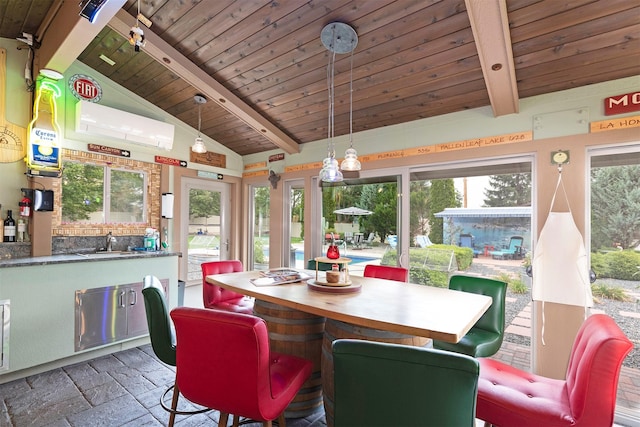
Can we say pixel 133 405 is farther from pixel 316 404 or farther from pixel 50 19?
pixel 50 19

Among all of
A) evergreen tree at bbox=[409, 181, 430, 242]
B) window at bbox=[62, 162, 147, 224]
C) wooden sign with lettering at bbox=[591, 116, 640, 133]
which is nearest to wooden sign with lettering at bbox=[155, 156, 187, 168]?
window at bbox=[62, 162, 147, 224]

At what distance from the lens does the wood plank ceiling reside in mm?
2189

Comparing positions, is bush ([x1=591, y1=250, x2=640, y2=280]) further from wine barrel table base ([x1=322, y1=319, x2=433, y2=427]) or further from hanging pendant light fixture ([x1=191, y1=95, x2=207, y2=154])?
hanging pendant light fixture ([x1=191, y1=95, x2=207, y2=154])

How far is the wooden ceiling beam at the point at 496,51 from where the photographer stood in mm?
2016

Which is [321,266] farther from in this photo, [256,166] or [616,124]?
[616,124]

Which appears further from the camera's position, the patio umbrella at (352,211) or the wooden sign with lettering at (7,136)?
→ the patio umbrella at (352,211)

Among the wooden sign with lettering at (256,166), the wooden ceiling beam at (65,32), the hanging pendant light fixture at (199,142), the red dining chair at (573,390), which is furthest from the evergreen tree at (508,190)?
the wooden ceiling beam at (65,32)

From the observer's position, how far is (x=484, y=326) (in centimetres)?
233

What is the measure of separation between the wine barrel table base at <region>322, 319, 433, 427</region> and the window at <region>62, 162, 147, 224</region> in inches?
138

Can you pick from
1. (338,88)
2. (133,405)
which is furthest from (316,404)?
(338,88)

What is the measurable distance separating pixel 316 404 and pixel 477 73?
2948 mm

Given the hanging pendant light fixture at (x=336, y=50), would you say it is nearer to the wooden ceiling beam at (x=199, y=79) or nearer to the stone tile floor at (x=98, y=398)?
the wooden ceiling beam at (x=199, y=79)

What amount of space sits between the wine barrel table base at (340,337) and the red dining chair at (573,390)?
16.0 inches

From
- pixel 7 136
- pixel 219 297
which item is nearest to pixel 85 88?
pixel 7 136
